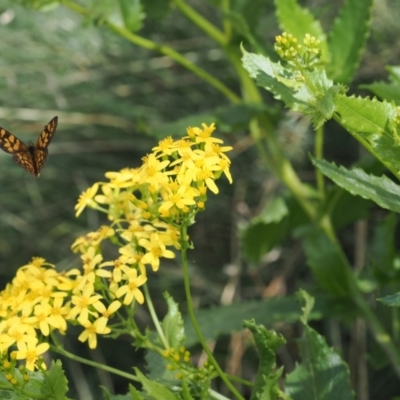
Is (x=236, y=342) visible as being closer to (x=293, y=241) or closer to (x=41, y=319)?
(x=293, y=241)

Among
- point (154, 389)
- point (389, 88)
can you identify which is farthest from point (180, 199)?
point (389, 88)

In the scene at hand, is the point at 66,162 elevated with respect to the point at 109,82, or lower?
lower

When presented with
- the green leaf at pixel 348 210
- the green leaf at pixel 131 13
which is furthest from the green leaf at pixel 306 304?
the green leaf at pixel 131 13

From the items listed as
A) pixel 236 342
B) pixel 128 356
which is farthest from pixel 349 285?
pixel 128 356

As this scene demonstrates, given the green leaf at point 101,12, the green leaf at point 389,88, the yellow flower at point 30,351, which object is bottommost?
the yellow flower at point 30,351

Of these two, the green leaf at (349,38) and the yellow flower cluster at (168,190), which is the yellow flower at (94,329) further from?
the green leaf at (349,38)

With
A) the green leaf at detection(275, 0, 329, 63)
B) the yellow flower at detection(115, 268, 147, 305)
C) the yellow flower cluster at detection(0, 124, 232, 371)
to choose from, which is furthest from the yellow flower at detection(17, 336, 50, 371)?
the green leaf at detection(275, 0, 329, 63)
